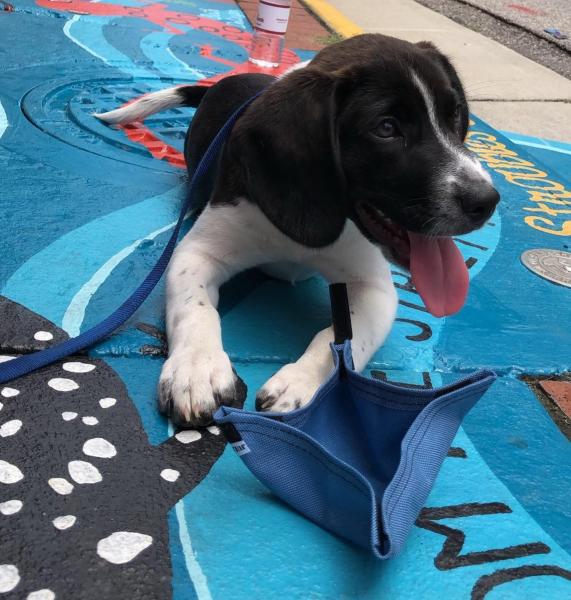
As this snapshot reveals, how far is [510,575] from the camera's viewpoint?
161 centimetres

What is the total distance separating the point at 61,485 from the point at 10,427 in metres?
0.25

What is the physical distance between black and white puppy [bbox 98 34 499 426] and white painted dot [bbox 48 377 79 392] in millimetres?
262

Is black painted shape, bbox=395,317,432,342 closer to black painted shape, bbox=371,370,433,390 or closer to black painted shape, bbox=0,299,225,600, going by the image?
black painted shape, bbox=371,370,433,390

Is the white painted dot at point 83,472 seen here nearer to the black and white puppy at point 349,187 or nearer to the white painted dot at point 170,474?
the white painted dot at point 170,474

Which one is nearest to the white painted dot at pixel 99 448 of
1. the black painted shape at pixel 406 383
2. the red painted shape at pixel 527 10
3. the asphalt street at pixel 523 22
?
the black painted shape at pixel 406 383

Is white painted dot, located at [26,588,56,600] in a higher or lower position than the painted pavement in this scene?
higher

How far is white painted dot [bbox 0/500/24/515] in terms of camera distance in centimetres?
152

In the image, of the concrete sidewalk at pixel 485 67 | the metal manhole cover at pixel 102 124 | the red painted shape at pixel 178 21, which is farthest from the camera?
the concrete sidewalk at pixel 485 67

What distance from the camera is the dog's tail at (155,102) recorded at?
389 centimetres

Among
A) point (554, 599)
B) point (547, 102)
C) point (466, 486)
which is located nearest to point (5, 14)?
point (547, 102)

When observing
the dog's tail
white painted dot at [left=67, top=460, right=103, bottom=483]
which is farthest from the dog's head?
the dog's tail

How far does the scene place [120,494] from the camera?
64.2 inches

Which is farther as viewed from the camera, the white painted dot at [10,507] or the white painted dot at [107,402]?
the white painted dot at [107,402]

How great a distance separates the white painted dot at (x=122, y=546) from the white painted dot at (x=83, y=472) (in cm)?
18
